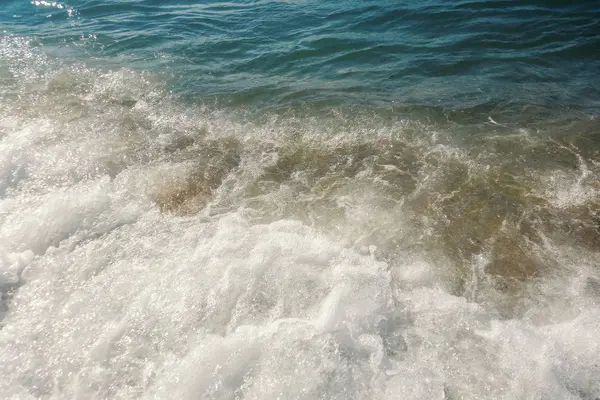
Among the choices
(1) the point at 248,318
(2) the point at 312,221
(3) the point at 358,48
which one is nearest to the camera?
(1) the point at 248,318

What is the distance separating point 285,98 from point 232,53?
13.6ft

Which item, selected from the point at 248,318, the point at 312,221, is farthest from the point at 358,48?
the point at 248,318

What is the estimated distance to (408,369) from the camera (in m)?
4.27

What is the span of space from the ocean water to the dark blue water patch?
0.39 feet

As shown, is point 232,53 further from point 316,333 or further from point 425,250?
point 316,333

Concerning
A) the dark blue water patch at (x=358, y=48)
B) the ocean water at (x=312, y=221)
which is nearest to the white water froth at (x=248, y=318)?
the ocean water at (x=312, y=221)

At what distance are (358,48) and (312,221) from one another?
825cm

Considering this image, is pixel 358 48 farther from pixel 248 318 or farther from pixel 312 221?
pixel 248 318

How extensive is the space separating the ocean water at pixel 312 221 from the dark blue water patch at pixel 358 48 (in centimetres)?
12

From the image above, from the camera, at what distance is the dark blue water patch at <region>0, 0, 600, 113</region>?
9.98m

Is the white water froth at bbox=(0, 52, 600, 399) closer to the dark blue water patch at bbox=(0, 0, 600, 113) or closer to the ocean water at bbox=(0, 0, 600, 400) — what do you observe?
the ocean water at bbox=(0, 0, 600, 400)

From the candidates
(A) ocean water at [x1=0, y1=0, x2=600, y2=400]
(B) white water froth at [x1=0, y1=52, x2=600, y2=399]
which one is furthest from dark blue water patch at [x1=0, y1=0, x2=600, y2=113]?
(B) white water froth at [x1=0, y1=52, x2=600, y2=399]

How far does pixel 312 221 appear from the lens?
642cm

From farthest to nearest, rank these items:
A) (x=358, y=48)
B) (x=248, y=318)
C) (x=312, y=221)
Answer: (x=358, y=48)
(x=312, y=221)
(x=248, y=318)
